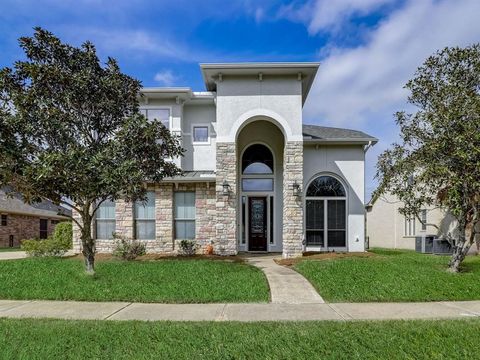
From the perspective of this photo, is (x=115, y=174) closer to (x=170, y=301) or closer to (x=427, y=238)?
(x=170, y=301)

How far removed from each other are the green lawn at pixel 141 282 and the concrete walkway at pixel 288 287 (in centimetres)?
25

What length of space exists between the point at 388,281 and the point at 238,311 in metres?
3.90

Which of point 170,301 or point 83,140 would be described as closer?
point 170,301

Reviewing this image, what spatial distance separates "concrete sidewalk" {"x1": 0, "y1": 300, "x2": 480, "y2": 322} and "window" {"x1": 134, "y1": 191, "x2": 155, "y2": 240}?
662 cm

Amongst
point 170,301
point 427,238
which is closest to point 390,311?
point 170,301

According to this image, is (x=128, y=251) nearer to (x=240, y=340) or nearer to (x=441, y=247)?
(x=240, y=340)

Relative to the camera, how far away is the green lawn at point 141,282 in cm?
719

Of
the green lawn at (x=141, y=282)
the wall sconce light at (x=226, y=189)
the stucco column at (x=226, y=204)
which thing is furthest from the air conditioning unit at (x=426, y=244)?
the green lawn at (x=141, y=282)

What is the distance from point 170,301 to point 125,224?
7378 mm

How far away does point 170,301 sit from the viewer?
22.8 ft

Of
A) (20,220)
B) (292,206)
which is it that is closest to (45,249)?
(292,206)

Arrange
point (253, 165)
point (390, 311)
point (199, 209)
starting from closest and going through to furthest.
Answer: point (390, 311) → point (199, 209) → point (253, 165)

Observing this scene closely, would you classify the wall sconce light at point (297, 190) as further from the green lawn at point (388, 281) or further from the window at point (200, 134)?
the window at point (200, 134)

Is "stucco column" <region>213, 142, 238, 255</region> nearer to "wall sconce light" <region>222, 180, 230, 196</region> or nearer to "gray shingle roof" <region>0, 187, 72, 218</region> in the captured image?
"wall sconce light" <region>222, 180, 230, 196</region>
